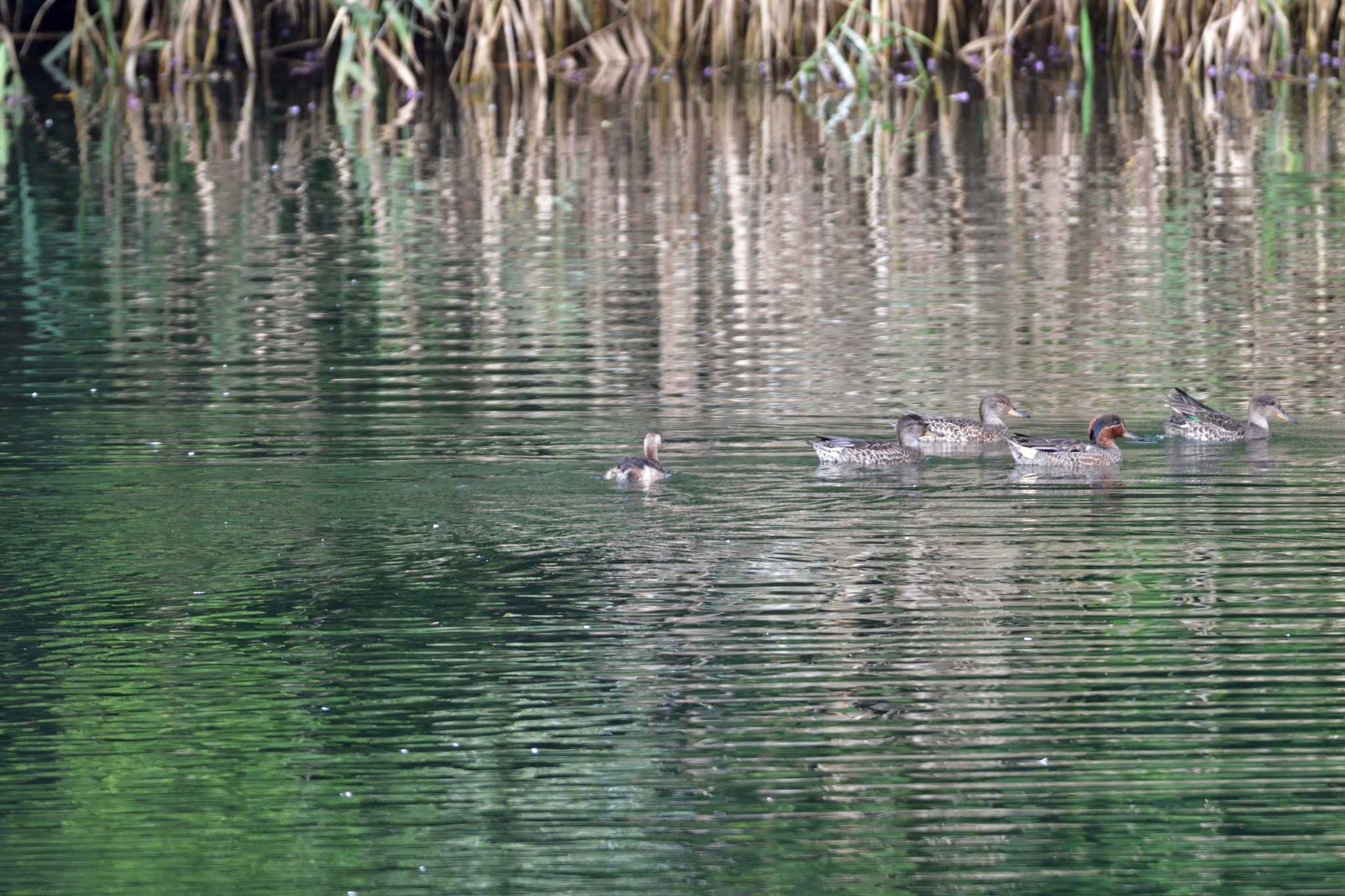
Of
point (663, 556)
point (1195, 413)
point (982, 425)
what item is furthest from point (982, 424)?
point (663, 556)

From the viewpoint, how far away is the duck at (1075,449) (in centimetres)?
1023

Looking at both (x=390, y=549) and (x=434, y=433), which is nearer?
(x=390, y=549)

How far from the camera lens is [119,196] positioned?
62.5 ft

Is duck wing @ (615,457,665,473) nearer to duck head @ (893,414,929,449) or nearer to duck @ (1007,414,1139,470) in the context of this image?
duck head @ (893,414,929,449)

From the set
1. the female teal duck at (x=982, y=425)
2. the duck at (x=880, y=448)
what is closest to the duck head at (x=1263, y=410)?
the female teal duck at (x=982, y=425)

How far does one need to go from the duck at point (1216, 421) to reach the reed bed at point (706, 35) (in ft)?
41.5

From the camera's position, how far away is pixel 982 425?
10.9m

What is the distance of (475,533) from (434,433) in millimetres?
1674

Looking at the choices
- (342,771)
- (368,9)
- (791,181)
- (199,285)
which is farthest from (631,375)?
(368,9)

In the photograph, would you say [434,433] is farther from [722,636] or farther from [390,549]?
[722,636]

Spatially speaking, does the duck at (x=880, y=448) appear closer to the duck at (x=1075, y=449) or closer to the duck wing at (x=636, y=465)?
the duck at (x=1075, y=449)

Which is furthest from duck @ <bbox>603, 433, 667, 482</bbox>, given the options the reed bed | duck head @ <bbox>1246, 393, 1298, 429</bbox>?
the reed bed

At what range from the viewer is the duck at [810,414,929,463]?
1026 centimetres

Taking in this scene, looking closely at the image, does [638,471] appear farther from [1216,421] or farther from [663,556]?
[1216,421]
